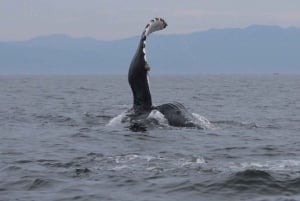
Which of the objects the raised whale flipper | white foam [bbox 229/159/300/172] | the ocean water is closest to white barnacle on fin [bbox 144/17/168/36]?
the raised whale flipper

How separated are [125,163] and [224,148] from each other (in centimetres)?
330

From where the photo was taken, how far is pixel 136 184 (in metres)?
9.92

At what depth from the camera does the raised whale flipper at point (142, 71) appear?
14875 millimetres

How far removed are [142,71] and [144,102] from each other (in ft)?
3.34

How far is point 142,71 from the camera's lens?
588 inches

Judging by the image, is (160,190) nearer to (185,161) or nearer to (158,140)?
(185,161)

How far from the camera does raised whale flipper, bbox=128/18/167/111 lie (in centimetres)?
1488

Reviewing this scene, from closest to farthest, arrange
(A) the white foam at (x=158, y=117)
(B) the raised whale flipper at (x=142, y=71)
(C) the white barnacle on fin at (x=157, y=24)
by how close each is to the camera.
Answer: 1. (B) the raised whale flipper at (x=142, y=71)
2. (C) the white barnacle on fin at (x=157, y=24)
3. (A) the white foam at (x=158, y=117)

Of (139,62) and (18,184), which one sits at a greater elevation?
(139,62)

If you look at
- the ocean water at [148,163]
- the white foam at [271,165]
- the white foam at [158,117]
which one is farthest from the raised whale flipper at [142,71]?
the white foam at [271,165]

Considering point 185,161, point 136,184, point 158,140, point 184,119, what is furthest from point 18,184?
point 184,119

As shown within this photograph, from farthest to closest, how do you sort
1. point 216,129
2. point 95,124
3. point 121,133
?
point 95,124, point 216,129, point 121,133

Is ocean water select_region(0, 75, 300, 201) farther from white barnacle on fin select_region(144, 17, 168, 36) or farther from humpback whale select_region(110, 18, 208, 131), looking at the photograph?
white barnacle on fin select_region(144, 17, 168, 36)

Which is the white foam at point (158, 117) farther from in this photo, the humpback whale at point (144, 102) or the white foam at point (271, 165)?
the white foam at point (271, 165)
